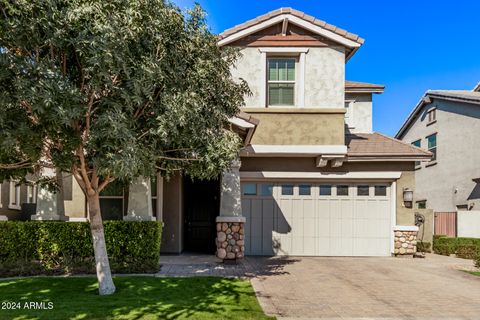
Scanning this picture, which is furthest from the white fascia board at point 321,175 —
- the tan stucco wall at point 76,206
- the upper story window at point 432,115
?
the upper story window at point 432,115

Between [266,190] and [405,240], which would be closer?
[405,240]

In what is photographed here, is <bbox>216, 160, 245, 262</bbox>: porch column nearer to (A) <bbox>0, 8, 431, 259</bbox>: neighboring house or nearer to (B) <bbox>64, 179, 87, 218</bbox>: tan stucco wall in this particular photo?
(A) <bbox>0, 8, 431, 259</bbox>: neighboring house

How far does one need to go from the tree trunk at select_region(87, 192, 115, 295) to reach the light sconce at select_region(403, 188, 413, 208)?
10125 mm

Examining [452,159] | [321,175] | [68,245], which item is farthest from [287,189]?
[452,159]

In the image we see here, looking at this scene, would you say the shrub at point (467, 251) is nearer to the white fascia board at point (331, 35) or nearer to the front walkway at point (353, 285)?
the front walkway at point (353, 285)

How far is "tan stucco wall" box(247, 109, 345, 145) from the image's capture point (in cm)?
1269

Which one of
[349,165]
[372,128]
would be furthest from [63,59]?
[372,128]

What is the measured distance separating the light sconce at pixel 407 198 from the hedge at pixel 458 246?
9.92ft

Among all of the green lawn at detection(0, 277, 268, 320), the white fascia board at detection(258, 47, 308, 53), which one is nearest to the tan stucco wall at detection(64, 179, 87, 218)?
the green lawn at detection(0, 277, 268, 320)

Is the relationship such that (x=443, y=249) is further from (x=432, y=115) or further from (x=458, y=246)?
(x=432, y=115)

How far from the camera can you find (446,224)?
16938 millimetres

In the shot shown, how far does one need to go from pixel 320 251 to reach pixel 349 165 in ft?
10.5

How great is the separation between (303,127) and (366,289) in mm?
5787

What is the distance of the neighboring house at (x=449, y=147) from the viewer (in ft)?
60.1
